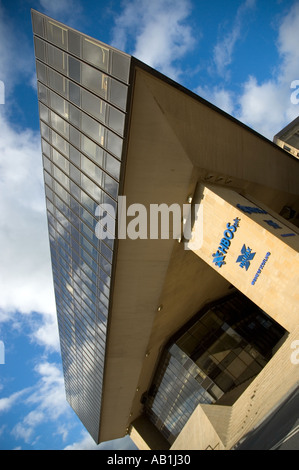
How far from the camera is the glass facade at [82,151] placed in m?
14.0

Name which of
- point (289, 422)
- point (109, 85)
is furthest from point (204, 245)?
point (109, 85)

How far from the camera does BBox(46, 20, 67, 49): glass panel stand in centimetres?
1495

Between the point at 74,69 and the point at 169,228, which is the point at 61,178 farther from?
Answer: the point at 169,228

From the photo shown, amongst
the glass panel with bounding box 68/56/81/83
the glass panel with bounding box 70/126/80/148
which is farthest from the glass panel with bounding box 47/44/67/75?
the glass panel with bounding box 70/126/80/148

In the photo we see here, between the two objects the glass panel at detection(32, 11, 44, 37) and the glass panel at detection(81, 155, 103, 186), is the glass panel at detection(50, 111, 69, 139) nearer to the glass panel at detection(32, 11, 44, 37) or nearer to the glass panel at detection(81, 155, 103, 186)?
the glass panel at detection(81, 155, 103, 186)

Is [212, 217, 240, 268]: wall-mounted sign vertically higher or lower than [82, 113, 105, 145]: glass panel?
lower

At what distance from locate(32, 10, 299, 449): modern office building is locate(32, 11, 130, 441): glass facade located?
0.33ft

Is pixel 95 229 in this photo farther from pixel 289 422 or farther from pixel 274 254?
pixel 289 422

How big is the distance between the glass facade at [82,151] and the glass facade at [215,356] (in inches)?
376

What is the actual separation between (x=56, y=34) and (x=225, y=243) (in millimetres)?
16745

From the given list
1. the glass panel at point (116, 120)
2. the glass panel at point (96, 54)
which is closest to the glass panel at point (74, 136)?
the glass panel at point (116, 120)
